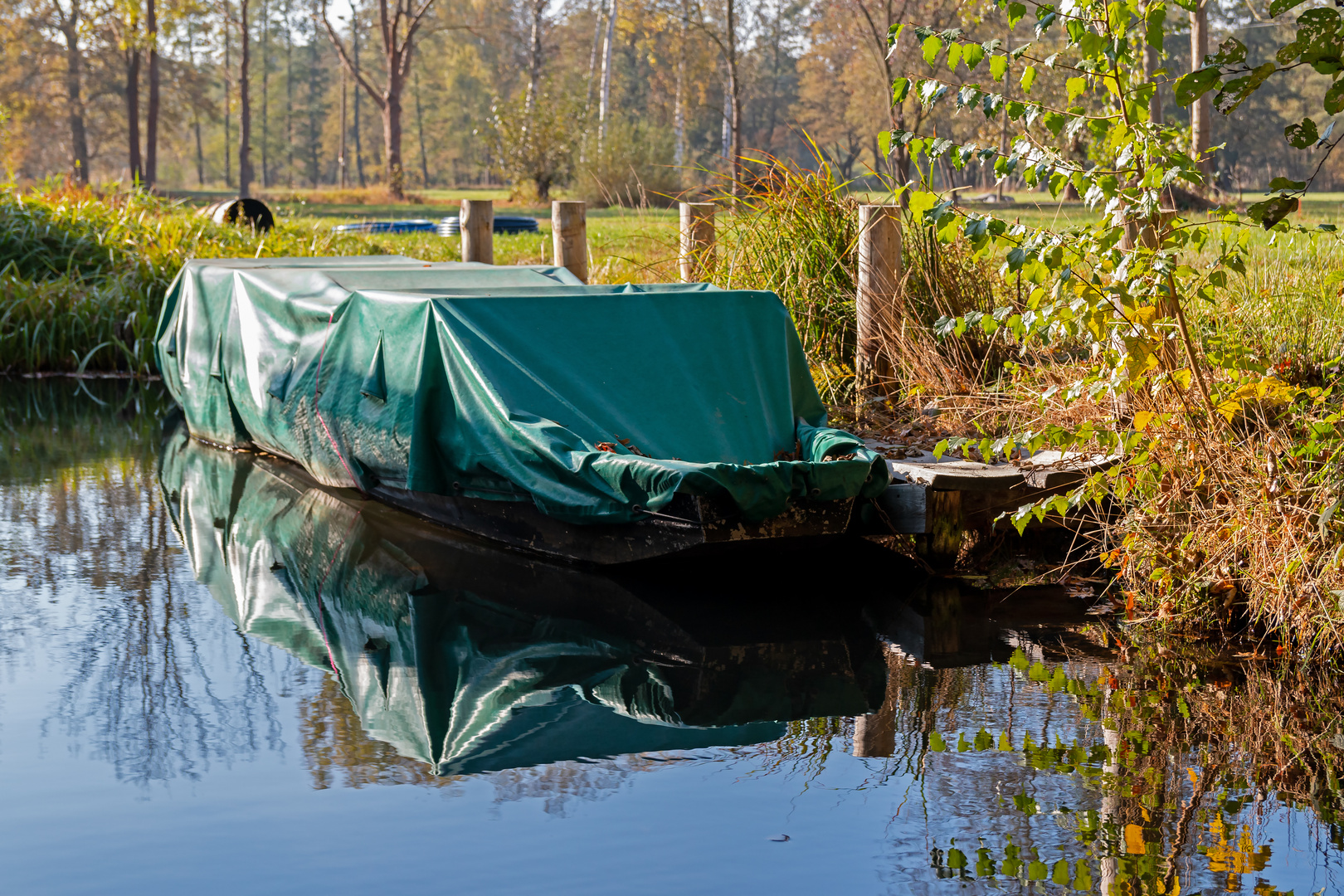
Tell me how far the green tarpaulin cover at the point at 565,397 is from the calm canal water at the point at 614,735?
1.55 ft

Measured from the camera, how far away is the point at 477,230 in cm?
1020

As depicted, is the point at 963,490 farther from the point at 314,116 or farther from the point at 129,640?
the point at 314,116

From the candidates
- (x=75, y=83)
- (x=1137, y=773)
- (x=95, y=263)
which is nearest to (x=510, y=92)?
(x=75, y=83)

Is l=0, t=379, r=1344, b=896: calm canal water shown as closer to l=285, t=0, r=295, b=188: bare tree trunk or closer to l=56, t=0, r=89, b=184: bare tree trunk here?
l=56, t=0, r=89, b=184: bare tree trunk

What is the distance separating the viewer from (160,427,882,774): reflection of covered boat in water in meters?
4.03

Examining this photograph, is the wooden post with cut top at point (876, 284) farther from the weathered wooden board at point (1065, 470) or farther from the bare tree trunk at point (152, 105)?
the bare tree trunk at point (152, 105)

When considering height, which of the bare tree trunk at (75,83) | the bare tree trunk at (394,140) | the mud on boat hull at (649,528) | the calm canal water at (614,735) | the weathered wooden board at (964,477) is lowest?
the calm canal water at (614,735)

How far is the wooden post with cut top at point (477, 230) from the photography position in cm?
1013

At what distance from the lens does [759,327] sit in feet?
20.9

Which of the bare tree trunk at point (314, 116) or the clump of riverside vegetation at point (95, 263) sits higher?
the bare tree trunk at point (314, 116)

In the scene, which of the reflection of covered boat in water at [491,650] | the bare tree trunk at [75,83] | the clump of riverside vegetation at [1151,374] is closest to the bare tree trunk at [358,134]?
the bare tree trunk at [75,83]

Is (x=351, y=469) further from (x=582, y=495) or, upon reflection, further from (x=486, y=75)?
(x=486, y=75)

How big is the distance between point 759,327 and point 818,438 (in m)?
0.76

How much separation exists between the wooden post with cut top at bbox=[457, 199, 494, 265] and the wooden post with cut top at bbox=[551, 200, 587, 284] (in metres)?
1.01
